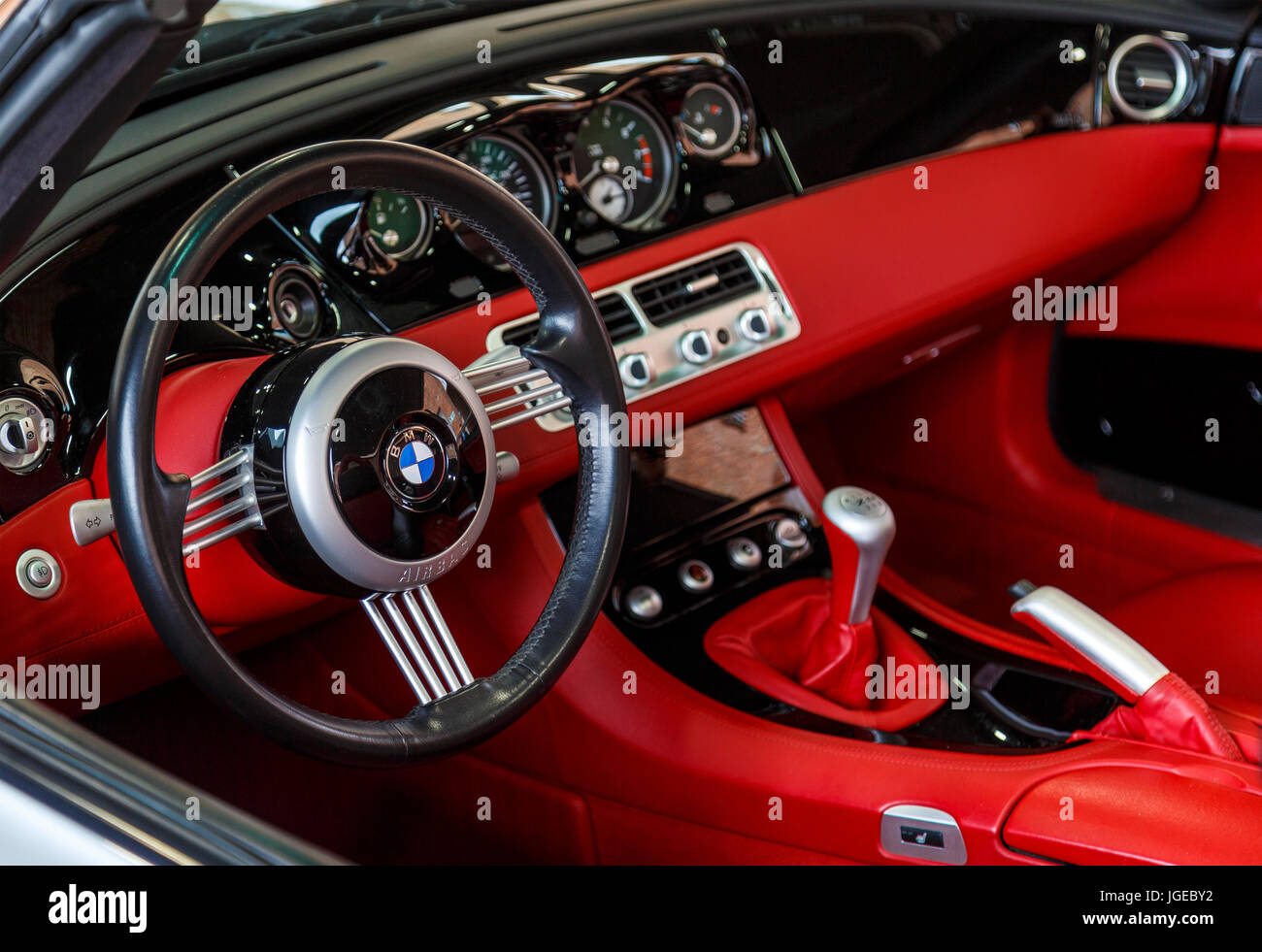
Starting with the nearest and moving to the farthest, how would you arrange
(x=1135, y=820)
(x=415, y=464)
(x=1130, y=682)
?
(x=415, y=464) < (x=1135, y=820) < (x=1130, y=682)

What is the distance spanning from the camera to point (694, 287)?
1.56 meters

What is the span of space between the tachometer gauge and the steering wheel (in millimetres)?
294

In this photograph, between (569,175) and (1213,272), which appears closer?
(569,175)

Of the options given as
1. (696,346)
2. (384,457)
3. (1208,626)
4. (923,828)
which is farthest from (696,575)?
(1208,626)

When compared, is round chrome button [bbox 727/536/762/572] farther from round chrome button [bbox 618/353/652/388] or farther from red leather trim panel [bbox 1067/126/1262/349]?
red leather trim panel [bbox 1067/126/1262/349]

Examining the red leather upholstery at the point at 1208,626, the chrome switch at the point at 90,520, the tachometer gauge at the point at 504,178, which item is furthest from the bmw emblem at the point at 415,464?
the red leather upholstery at the point at 1208,626

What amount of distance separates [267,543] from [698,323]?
75 centimetres

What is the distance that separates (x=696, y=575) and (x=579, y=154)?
1.84ft

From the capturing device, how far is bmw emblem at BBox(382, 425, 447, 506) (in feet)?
3.20

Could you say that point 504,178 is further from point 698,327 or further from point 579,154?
point 698,327

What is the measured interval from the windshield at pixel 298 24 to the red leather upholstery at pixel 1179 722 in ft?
3.77

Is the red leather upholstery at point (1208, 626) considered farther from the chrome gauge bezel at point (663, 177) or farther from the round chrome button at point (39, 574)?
the round chrome button at point (39, 574)

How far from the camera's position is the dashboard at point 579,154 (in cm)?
109

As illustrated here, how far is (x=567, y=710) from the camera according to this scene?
1.39 metres
